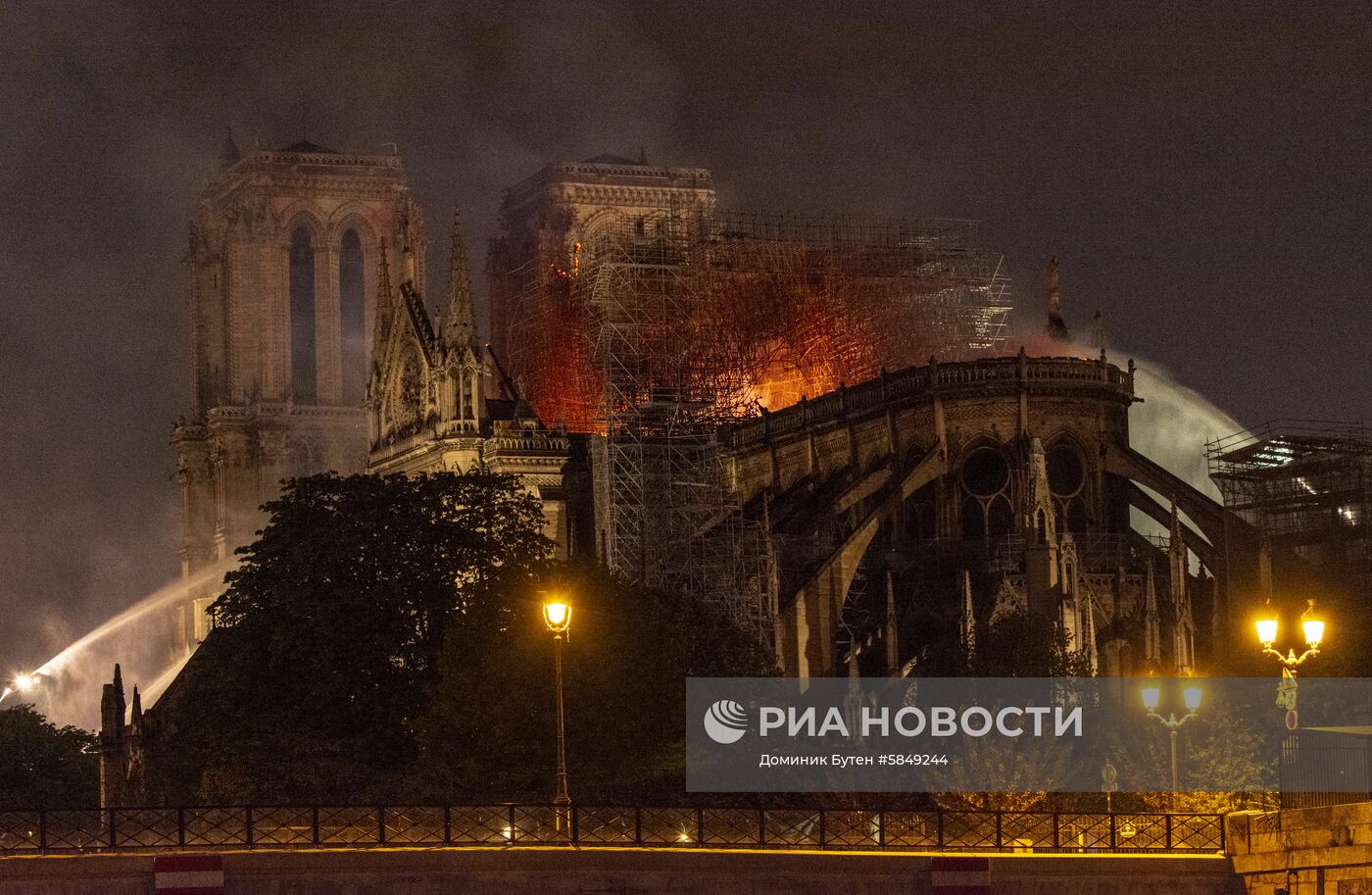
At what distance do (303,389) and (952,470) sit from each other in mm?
42205

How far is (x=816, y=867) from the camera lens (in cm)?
5522

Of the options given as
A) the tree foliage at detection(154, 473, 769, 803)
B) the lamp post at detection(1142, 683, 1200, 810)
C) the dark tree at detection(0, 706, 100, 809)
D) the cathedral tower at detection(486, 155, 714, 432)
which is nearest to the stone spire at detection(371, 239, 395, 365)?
the cathedral tower at detection(486, 155, 714, 432)

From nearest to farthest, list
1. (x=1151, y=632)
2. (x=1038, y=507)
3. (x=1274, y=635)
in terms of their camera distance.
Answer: (x=1274, y=635)
(x=1151, y=632)
(x=1038, y=507)

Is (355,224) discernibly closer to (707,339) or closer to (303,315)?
(303,315)

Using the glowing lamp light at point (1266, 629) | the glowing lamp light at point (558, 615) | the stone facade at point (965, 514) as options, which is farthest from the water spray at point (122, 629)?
the glowing lamp light at point (1266, 629)

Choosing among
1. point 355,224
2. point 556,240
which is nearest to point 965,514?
point 556,240

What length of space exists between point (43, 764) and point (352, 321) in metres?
28.1

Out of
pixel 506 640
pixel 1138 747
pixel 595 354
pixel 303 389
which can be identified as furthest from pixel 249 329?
pixel 1138 747

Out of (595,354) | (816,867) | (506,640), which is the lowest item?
(816,867)

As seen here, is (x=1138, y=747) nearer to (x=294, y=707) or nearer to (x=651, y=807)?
(x=651, y=807)

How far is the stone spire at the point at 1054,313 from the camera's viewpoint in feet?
324

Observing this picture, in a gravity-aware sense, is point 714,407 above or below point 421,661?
above

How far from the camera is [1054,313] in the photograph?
99000 mm

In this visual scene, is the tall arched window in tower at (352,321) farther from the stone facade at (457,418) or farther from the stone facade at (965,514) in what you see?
the stone facade at (965,514)
